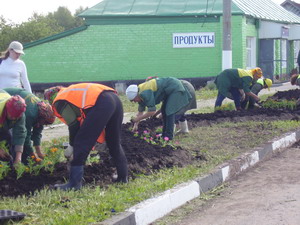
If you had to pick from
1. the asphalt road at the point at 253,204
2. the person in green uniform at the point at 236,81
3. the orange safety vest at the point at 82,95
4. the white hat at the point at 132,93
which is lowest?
the asphalt road at the point at 253,204

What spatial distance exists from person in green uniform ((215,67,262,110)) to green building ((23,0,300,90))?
10.7m

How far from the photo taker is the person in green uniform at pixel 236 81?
12.2 meters

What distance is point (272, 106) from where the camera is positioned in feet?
44.1

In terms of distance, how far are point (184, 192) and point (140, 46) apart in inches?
724

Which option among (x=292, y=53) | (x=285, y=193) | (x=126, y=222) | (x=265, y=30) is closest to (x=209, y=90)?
(x=265, y=30)

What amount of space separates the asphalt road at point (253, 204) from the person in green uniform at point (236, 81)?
197 inches

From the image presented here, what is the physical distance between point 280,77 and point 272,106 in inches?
596

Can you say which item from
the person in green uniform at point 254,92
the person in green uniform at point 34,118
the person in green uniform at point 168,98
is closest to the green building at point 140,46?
the person in green uniform at point 254,92

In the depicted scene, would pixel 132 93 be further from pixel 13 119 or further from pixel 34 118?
pixel 13 119

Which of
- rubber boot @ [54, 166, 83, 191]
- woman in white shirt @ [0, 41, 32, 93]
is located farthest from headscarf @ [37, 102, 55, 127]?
woman in white shirt @ [0, 41, 32, 93]

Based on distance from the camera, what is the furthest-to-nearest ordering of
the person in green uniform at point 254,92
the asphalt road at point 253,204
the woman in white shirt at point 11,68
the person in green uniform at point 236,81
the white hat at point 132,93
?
the person in green uniform at point 254,92, the person in green uniform at point 236,81, the woman in white shirt at point 11,68, the white hat at point 132,93, the asphalt road at point 253,204

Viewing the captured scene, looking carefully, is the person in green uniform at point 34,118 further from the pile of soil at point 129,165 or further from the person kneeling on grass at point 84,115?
the person kneeling on grass at point 84,115

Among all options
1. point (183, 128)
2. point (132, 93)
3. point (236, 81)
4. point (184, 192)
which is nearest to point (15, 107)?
point (184, 192)

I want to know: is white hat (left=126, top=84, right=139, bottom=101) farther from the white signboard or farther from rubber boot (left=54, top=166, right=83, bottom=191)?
the white signboard
